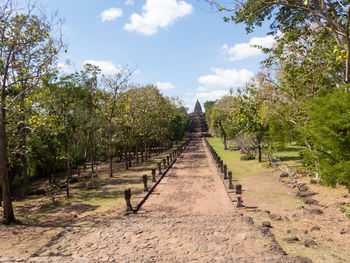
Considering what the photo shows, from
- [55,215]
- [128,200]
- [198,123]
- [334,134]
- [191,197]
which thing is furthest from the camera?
[198,123]

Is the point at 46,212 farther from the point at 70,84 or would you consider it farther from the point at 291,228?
the point at 291,228

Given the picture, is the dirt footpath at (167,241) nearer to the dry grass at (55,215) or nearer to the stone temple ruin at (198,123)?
the dry grass at (55,215)

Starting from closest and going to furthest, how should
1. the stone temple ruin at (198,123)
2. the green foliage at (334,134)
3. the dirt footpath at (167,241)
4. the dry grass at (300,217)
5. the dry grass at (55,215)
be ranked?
the dirt footpath at (167,241) < the dry grass at (300,217) < the dry grass at (55,215) < the green foliage at (334,134) < the stone temple ruin at (198,123)

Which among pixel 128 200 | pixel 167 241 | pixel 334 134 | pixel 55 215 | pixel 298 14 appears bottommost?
pixel 55 215

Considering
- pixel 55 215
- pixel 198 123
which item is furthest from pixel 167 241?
pixel 198 123

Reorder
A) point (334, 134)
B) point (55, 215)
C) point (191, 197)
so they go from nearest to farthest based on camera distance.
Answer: point (334, 134) → point (55, 215) → point (191, 197)

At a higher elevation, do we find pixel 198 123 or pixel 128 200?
pixel 198 123

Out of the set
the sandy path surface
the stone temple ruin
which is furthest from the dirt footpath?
the stone temple ruin

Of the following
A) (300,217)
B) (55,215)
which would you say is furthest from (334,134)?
(55,215)

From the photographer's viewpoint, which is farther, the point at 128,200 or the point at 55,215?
the point at 55,215

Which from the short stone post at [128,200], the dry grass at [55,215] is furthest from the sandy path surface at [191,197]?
the dry grass at [55,215]

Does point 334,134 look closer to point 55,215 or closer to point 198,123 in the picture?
point 55,215

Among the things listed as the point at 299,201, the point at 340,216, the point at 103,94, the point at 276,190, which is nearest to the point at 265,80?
the point at 276,190

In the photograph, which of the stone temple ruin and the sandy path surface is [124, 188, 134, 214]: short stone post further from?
the stone temple ruin
